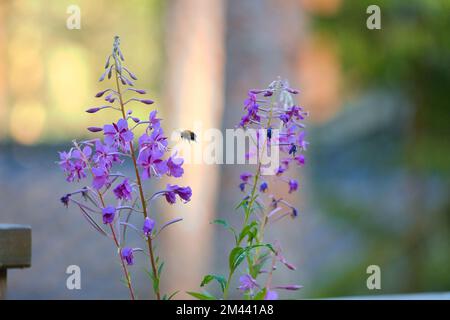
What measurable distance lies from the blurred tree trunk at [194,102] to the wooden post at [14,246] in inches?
104

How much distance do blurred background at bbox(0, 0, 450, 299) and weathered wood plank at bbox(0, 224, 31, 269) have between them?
7.19 feet

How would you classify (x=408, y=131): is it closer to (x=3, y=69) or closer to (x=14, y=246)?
(x=14, y=246)

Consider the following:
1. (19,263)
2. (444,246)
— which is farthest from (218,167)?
(19,263)

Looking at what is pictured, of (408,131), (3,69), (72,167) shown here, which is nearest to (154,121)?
(72,167)

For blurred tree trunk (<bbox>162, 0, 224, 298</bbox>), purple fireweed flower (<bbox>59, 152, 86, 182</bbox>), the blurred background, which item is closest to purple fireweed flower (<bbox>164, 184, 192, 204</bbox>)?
purple fireweed flower (<bbox>59, 152, 86, 182</bbox>)

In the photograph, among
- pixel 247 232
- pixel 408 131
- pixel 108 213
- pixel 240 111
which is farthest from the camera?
pixel 408 131

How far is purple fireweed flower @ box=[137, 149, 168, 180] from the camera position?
3.90 ft

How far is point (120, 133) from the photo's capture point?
1.21m

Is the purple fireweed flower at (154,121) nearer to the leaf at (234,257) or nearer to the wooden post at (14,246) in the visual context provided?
the leaf at (234,257)

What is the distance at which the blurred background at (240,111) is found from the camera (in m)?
4.16

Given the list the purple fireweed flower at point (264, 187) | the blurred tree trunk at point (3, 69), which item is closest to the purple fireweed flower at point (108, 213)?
the purple fireweed flower at point (264, 187)

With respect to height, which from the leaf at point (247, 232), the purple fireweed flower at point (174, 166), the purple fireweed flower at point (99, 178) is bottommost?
the leaf at point (247, 232)

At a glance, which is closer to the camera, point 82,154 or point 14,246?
point 82,154

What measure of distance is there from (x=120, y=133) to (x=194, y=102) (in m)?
3.09
